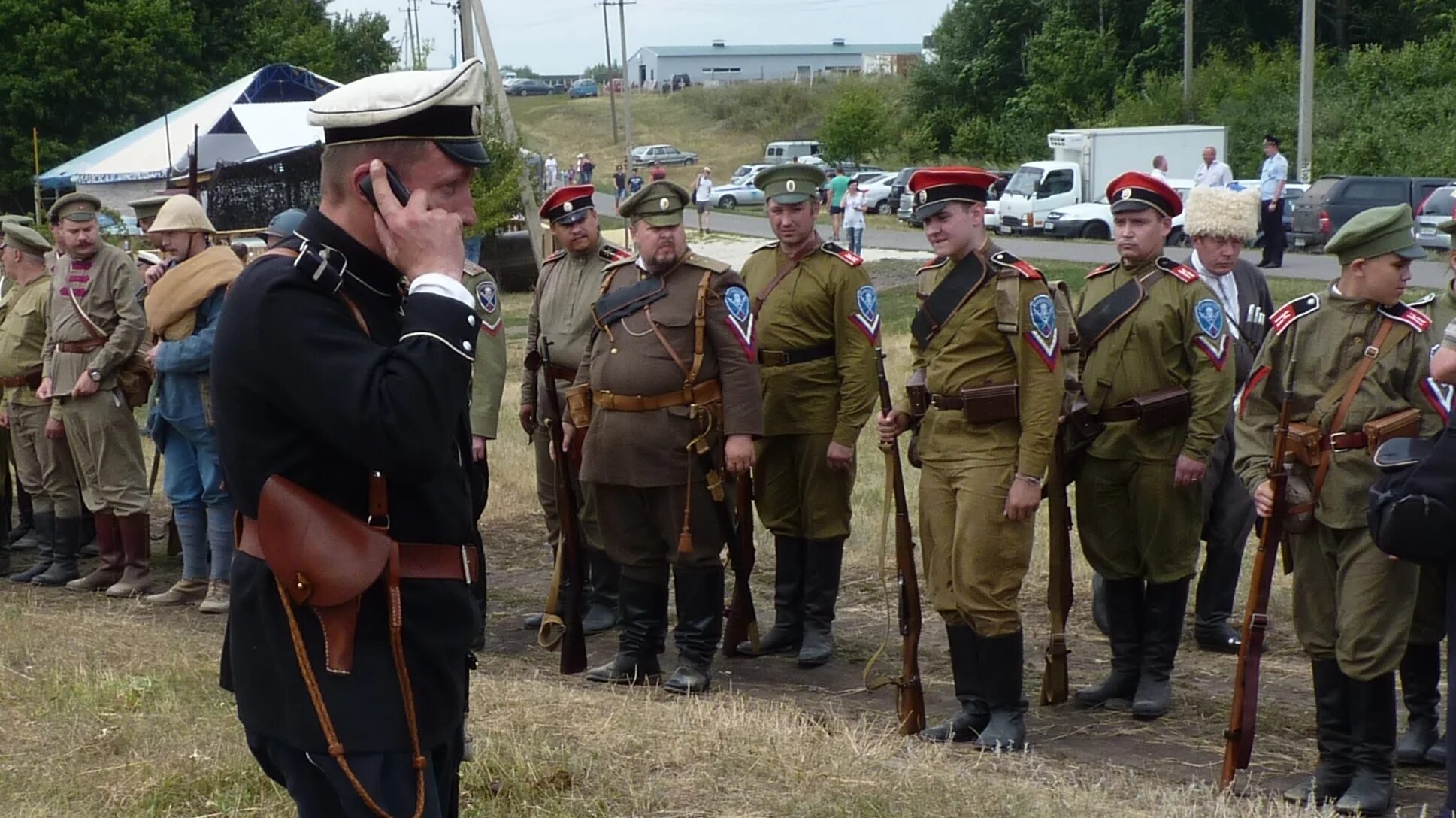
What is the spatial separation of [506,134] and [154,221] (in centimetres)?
1930

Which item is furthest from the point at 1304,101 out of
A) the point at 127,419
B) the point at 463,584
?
the point at 463,584

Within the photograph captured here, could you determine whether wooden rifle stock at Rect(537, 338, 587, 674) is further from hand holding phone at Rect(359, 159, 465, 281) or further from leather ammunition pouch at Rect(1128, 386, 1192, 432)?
hand holding phone at Rect(359, 159, 465, 281)

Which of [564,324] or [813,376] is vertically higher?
[564,324]

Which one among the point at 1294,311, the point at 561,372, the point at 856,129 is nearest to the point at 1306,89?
the point at 561,372

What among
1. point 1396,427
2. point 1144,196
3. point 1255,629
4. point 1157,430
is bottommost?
point 1255,629

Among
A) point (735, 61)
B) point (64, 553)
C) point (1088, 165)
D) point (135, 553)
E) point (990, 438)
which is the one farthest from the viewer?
point (735, 61)

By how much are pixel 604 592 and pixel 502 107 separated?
18.6 metres

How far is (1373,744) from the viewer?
555 centimetres

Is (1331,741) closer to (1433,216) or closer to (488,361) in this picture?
(488,361)

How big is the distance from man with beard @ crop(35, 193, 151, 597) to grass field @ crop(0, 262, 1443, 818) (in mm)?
1209

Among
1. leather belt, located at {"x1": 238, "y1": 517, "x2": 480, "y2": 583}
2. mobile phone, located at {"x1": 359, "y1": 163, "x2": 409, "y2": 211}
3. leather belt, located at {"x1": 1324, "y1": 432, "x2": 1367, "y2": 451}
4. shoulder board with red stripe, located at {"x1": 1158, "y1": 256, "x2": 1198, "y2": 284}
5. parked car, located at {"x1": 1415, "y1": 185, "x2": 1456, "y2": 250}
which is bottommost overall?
parked car, located at {"x1": 1415, "y1": 185, "x2": 1456, "y2": 250}

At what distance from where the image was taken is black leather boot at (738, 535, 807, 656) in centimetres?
820

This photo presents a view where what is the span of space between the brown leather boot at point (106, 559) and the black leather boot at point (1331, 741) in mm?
7226

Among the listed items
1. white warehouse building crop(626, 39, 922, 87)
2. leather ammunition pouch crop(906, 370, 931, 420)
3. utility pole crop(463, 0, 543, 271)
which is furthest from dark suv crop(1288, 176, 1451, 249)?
white warehouse building crop(626, 39, 922, 87)
